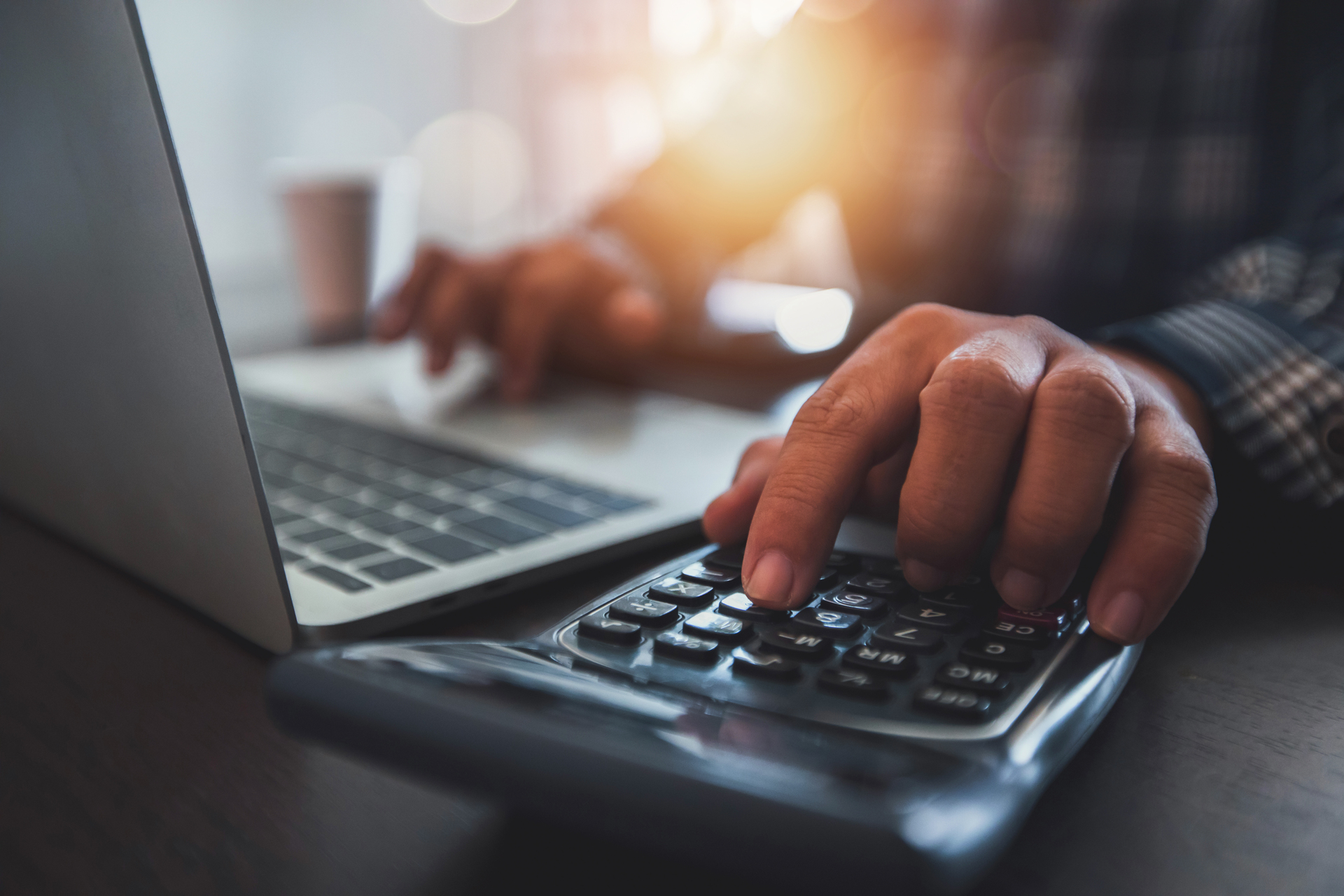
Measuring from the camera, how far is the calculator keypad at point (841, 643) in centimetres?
21

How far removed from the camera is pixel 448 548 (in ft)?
1.17

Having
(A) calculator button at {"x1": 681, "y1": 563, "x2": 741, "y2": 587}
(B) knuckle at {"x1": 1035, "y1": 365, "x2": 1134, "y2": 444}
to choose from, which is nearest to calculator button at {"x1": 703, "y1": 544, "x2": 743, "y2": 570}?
(A) calculator button at {"x1": 681, "y1": 563, "x2": 741, "y2": 587}

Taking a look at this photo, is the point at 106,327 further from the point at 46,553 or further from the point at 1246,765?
the point at 1246,765

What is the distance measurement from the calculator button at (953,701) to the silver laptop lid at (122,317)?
0.19 meters

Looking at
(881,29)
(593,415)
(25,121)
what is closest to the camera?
(25,121)

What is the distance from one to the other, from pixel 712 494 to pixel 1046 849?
26 centimetres

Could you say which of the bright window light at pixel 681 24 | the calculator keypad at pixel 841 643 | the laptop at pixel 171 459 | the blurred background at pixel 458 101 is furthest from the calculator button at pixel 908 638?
the bright window light at pixel 681 24

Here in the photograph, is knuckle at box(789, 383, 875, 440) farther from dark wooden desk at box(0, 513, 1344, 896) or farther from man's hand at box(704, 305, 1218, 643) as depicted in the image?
dark wooden desk at box(0, 513, 1344, 896)

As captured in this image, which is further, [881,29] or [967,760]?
[881,29]

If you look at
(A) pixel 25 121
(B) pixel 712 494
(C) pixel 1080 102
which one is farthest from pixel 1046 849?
(C) pixel 1080 102

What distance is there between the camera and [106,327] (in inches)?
11.6

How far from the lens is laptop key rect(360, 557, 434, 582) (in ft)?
1.07

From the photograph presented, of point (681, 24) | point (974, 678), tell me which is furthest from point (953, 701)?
point (681, 24)

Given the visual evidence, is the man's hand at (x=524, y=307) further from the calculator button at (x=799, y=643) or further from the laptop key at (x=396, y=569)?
the calculator button at (x=799, y=643)
